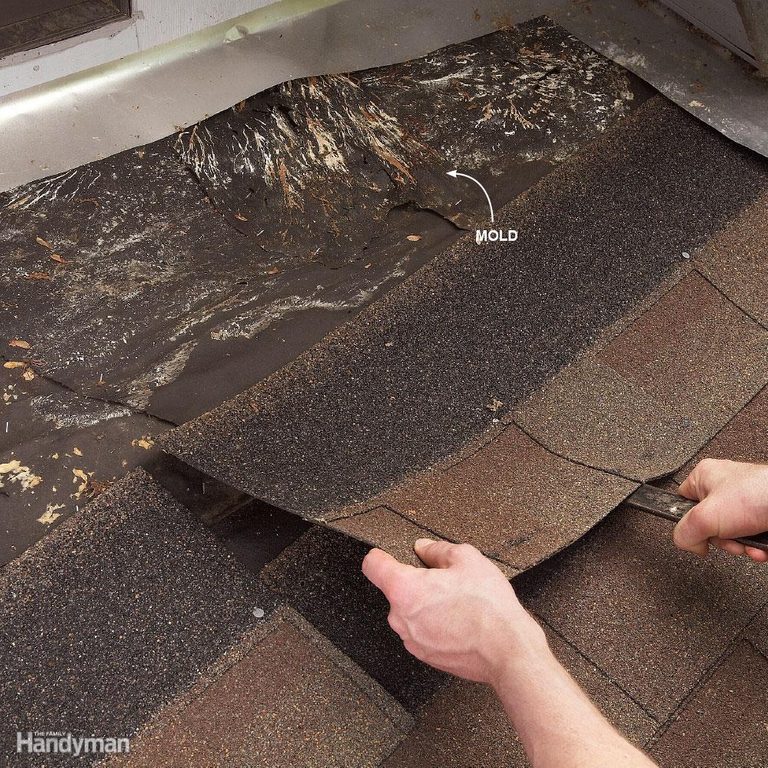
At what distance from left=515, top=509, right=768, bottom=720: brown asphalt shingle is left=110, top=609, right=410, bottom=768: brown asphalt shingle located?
335 mm

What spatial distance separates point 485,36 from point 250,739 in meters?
2.01

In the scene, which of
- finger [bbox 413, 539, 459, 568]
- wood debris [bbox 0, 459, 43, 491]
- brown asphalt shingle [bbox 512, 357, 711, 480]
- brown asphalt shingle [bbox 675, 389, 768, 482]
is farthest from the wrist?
wood debris [bbox 0, 459, 43, 491]

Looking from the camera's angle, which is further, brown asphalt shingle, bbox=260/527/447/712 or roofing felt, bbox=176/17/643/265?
roofing felt, bbox=176/17/643/265

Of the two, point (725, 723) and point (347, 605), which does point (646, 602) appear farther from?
point (347, 605)

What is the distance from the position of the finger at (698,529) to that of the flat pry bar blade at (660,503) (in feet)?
0.14

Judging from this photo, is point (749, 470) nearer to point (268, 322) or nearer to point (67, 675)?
point (268, 322)

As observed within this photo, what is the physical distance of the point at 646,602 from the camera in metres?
1.42

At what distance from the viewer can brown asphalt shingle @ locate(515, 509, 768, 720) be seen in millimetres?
1350

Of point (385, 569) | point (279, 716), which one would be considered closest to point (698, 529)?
point (385, 569)

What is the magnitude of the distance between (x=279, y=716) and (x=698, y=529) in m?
0.72

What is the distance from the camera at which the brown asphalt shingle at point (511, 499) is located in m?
1.38

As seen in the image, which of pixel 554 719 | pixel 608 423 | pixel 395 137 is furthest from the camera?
pixel 395 137

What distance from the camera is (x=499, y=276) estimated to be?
73.9 inches

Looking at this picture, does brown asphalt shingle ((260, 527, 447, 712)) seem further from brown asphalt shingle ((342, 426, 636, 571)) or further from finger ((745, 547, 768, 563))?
finger ((745, 547, 768, 563))
